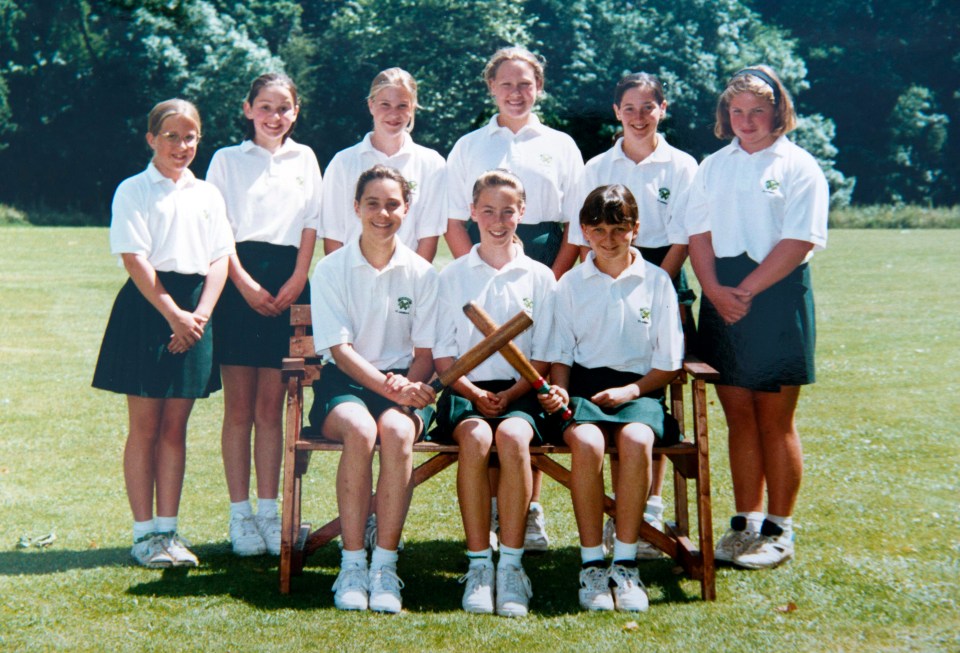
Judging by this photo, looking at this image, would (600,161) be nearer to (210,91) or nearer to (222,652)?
(222,652)

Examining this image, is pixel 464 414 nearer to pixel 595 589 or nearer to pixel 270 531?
pixel 595 589

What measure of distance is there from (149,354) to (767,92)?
9.19 feet

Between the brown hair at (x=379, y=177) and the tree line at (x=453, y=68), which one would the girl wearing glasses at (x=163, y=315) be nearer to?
the brown hair at (x=379, y=177)

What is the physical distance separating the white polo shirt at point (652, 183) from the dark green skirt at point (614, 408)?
696 millimetres

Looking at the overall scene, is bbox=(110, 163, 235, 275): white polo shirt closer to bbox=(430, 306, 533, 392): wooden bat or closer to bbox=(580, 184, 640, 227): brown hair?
bbox=(430, 306, 533, 392): wooden bat

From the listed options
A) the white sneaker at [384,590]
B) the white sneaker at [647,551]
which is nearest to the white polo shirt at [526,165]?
the white sneaker at [647,551]

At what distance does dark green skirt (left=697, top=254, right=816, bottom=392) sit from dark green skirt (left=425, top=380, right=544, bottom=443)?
86 centimetres

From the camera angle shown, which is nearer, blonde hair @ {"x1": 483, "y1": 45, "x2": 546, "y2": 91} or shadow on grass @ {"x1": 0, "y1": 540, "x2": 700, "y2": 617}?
shadow on grass @ {"x1": 0, "y1": 540, "x2": 700, "y2": 617}

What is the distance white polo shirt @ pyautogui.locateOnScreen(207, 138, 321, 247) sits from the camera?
5.22 metres

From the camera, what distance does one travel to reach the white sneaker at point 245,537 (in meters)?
5.11

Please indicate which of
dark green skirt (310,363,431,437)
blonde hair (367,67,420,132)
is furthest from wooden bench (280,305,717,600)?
blonde hair (367,67,420,132)

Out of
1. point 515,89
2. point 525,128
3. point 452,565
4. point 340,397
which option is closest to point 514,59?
point 515,89

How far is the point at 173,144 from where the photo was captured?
4941mm

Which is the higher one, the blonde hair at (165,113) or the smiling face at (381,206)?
the blonde hair at (165,113)
